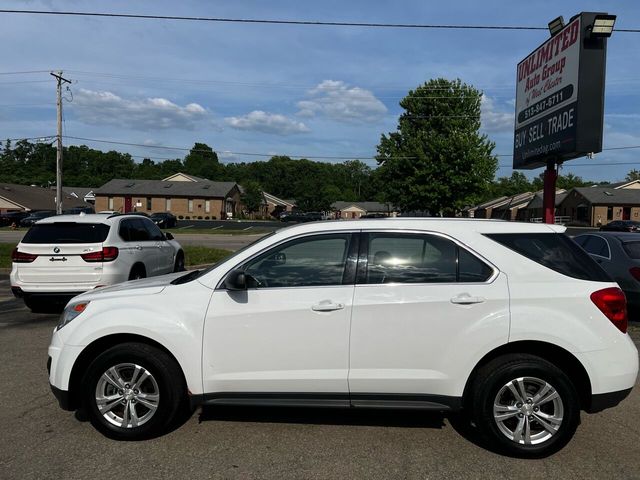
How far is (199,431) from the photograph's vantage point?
4.22 metres

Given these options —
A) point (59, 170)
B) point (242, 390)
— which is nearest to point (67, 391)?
point (242, 390)

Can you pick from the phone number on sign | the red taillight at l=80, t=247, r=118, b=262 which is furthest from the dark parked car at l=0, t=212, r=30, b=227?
the phone number on sign

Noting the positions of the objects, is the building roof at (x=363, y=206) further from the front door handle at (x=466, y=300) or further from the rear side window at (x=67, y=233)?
the front door handle at (x=466, y=300)

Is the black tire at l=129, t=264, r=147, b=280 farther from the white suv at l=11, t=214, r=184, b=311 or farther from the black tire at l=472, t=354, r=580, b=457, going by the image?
the black tire at l=472, t=354, r=580, b=457

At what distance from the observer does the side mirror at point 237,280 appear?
388cm

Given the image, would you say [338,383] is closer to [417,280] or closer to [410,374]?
[410,374]

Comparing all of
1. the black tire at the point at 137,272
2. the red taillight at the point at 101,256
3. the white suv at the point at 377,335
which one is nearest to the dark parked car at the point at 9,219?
the black tire at the point at 137,272

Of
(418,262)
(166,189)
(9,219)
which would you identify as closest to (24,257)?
(418,262)

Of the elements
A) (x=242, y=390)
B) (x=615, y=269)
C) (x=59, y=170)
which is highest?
(x=59, y=170)

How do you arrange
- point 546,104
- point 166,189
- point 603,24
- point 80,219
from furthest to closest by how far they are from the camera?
point 166,189 < point 546,104 < point 603,24 < point 80,219

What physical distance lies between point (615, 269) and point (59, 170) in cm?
3726

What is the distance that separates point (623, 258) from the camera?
857 cm

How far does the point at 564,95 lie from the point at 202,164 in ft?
437

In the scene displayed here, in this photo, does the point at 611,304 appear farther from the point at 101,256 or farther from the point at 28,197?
the point at 28,197
